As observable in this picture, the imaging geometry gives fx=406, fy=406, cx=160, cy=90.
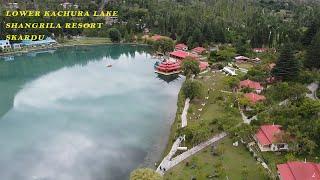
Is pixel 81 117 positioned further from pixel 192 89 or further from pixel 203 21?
pixel 203 21

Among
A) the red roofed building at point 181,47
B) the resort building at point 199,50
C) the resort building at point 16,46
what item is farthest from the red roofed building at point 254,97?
the resort building at point 16,46

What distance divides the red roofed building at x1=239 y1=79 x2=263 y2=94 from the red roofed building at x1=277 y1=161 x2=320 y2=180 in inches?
518

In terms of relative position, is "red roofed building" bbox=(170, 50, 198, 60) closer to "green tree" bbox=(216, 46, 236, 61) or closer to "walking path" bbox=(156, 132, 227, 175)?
"green tree" bbox=(216, 46, 236, 61)

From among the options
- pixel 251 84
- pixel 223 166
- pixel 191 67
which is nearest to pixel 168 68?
pixel 191 67

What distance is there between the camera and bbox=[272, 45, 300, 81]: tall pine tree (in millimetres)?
34156

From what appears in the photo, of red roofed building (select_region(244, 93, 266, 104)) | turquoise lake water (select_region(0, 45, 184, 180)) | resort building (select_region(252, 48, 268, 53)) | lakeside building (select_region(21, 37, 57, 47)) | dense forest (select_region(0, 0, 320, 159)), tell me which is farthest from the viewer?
lakeside building (select_region(21, 37, 57, 47))

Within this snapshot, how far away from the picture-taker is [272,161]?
74.5ft

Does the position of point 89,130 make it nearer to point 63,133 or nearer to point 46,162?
point 63,133

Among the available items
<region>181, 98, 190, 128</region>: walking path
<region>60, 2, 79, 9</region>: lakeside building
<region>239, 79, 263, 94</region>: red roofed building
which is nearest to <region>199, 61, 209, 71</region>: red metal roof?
<region>239, 79, 263, 94</region>: red roofed building

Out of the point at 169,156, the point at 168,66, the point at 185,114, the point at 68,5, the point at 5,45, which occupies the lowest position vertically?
the point at 169,156

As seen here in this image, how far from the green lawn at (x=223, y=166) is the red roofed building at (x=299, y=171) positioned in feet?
3.51

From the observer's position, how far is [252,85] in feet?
113

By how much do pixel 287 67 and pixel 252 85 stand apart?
3.29 metres

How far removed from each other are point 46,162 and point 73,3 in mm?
61954
